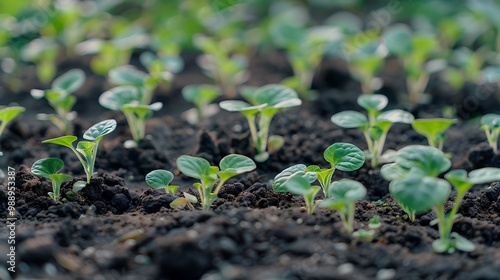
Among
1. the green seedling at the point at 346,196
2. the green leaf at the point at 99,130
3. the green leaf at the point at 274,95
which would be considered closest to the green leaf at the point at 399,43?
the green leaf at the point at 274,95

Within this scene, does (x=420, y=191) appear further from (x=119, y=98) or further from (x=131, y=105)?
(x=119, y=98)

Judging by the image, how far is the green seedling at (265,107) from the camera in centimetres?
261

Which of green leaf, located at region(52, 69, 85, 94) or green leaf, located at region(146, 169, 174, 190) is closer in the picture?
green leaf, located at region(146, 169, 174, 190)

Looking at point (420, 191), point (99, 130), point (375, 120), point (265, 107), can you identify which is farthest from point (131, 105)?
point (420, 191)

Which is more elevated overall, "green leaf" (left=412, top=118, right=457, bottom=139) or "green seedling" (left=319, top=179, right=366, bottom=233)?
"green leaf" (left=412, top=118, right=457, bottom=139)

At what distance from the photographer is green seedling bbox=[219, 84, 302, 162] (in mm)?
2607

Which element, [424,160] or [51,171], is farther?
[51,171]

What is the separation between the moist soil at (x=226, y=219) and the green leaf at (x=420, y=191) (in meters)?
0.18

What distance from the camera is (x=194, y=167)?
2.21m

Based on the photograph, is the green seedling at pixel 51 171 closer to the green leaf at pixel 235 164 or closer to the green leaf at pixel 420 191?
the green leaf at pixel 235 164

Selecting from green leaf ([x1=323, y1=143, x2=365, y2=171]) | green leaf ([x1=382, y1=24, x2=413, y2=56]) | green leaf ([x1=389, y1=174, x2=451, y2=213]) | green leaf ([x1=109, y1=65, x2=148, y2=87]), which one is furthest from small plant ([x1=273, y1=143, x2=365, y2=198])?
green leaf ([x1=382, y1=24, x2=413, y2=56])

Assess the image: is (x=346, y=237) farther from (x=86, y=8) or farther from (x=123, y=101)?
(x=86, y=8)

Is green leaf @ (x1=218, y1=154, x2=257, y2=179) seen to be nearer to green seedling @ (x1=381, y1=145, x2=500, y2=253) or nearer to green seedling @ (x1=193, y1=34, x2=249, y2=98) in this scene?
green seedling @ (x1=381, y1=145, x2=500, y2=253)

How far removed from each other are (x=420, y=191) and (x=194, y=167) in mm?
775
